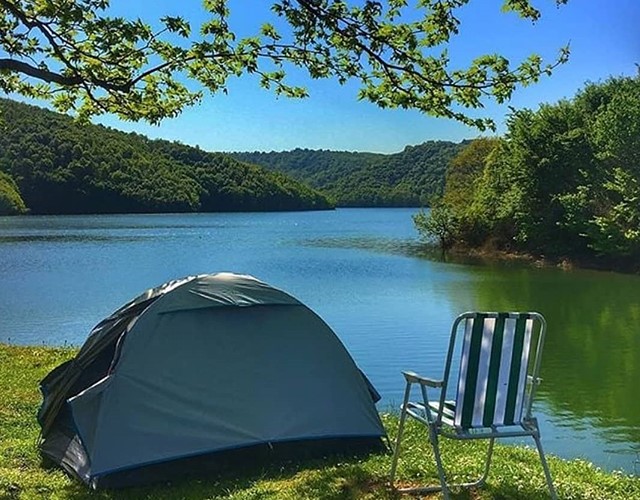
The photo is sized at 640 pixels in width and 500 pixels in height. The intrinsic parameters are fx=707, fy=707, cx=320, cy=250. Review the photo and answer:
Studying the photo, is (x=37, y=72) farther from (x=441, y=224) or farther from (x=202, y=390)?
(x=441, y=224)

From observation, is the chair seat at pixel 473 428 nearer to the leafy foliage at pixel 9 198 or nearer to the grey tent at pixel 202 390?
the grey tent at pixel 202 390

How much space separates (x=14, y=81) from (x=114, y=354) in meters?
3.03

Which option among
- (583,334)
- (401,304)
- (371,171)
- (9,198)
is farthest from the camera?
(371,171)

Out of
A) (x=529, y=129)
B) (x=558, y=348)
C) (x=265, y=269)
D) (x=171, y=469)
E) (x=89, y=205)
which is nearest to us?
(x=171, y=469)

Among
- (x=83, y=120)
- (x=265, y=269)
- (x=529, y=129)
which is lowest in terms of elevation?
(x=265, y=269)

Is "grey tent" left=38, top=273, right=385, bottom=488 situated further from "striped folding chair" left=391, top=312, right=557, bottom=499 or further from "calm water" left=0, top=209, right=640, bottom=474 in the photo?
"calm water" left=0, top=209, right=640, bottom=474

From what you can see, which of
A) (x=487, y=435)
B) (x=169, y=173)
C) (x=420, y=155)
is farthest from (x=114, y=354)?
(x=420, y=155)

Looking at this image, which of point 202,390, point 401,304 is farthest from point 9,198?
point 202,390

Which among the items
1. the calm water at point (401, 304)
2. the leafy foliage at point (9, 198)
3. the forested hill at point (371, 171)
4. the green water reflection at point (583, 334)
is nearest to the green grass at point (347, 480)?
the calm water at point (401, 304)

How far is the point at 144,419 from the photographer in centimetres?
464

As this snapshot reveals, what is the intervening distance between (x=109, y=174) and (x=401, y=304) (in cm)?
7279

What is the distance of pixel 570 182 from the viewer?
99.9 feet

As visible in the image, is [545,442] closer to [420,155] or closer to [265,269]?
[265,269]

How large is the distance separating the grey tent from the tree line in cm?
2309
